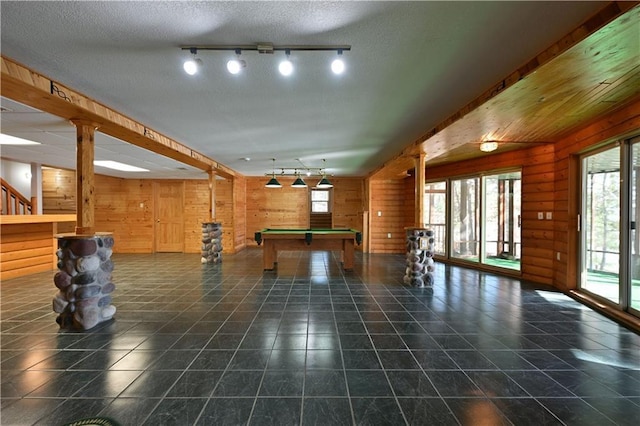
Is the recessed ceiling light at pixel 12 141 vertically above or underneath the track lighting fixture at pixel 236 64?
underneath

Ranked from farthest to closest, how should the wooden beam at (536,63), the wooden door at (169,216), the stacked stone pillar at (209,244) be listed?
the wooden door at (169,216) → the stacked stone pillar at (209,244) → the wooden beam at (536,63)

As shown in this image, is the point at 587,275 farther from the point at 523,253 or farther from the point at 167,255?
the point at 167,255

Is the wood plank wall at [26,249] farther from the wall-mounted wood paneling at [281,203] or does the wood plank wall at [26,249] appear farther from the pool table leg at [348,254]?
the pool table leg at [348,254]

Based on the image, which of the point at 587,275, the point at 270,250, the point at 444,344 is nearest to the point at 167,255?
the point at 270,250

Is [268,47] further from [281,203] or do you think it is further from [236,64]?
[281,203]

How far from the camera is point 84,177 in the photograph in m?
3.40

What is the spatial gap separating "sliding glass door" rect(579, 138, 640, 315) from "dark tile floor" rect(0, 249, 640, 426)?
544 mm

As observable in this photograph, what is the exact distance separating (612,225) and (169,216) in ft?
36.1

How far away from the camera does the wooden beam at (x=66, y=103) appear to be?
243 cm

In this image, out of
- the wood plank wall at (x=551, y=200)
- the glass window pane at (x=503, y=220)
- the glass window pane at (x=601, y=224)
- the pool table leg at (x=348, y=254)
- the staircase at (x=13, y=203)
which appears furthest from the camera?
the glass window pane at (x=503, y=220)

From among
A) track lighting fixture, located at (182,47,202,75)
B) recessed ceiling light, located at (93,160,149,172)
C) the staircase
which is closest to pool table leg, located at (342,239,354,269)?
track lighting fixture, located at (182,47,202,75)

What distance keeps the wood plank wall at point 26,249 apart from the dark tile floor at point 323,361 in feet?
4.79

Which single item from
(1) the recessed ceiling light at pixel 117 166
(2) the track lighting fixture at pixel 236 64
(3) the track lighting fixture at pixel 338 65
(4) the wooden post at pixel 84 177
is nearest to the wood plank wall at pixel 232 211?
(1) the recessed ceiling light at pixel 117 166

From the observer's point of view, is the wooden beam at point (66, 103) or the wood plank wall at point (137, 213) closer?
the wooden beam at point (66, 103)
